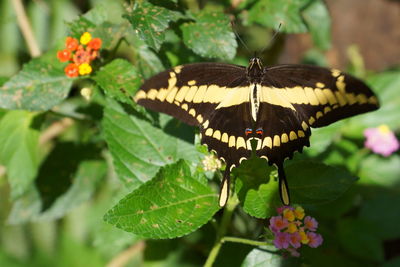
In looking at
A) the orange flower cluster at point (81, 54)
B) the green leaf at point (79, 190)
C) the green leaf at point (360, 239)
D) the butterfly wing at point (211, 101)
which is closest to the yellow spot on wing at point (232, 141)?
the butterfly wing at point (211, 101)

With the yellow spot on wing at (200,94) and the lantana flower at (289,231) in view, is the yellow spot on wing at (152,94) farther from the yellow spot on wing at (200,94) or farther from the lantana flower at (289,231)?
the lantana flower at (289,231)

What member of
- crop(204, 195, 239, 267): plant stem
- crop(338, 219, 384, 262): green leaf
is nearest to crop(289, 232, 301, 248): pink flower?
crop(204, 195, 239, 267): plant stem

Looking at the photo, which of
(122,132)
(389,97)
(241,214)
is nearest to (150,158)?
(122,132)

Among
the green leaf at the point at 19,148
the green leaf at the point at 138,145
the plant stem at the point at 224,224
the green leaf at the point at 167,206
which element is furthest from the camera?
the green leaf at the point at 19,148

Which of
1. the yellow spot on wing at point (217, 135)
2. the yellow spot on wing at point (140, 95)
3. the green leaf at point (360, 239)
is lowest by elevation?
the green leaf at point (360, 239)

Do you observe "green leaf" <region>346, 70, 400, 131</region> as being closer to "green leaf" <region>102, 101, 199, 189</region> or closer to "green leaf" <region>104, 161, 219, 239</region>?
"green leaf" <region>102, 101, 199, 189</region>

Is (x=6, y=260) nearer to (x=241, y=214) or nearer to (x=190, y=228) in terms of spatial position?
(x=241, y=214)

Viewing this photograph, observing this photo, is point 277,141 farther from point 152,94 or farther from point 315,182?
A: point 152,94
